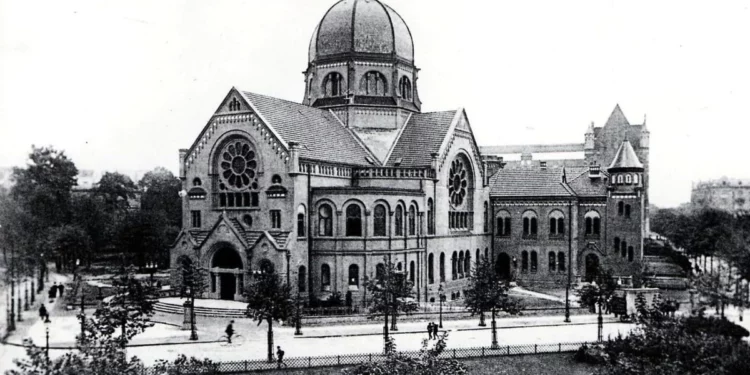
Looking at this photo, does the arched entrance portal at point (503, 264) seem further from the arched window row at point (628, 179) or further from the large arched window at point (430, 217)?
the large arched window at point (430, 217)

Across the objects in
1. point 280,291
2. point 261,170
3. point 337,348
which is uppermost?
point 261,170

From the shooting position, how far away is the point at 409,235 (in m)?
57.7

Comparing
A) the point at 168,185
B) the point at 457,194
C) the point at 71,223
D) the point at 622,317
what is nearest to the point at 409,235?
the point at 457,194

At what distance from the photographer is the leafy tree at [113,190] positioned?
96500 mm

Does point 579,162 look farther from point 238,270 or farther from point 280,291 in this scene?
point 280,291

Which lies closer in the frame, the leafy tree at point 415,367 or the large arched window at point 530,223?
the leafy tree at point 415,367

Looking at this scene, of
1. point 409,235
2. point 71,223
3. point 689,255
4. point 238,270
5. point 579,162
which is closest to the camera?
point 238,270

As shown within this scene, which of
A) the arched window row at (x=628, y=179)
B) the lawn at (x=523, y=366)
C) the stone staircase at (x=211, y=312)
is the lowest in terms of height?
the lawn at (x=523, y=366)

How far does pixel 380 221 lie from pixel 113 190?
186ft

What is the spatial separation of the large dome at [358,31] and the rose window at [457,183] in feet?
40.6

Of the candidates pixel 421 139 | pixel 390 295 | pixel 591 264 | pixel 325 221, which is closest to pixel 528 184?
pixel 591 264

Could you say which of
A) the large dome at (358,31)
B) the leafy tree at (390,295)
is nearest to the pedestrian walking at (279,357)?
the leafy tree at (390,295)

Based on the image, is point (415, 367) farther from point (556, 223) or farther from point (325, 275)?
point (556, 223)

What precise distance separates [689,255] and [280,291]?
72617 mm
